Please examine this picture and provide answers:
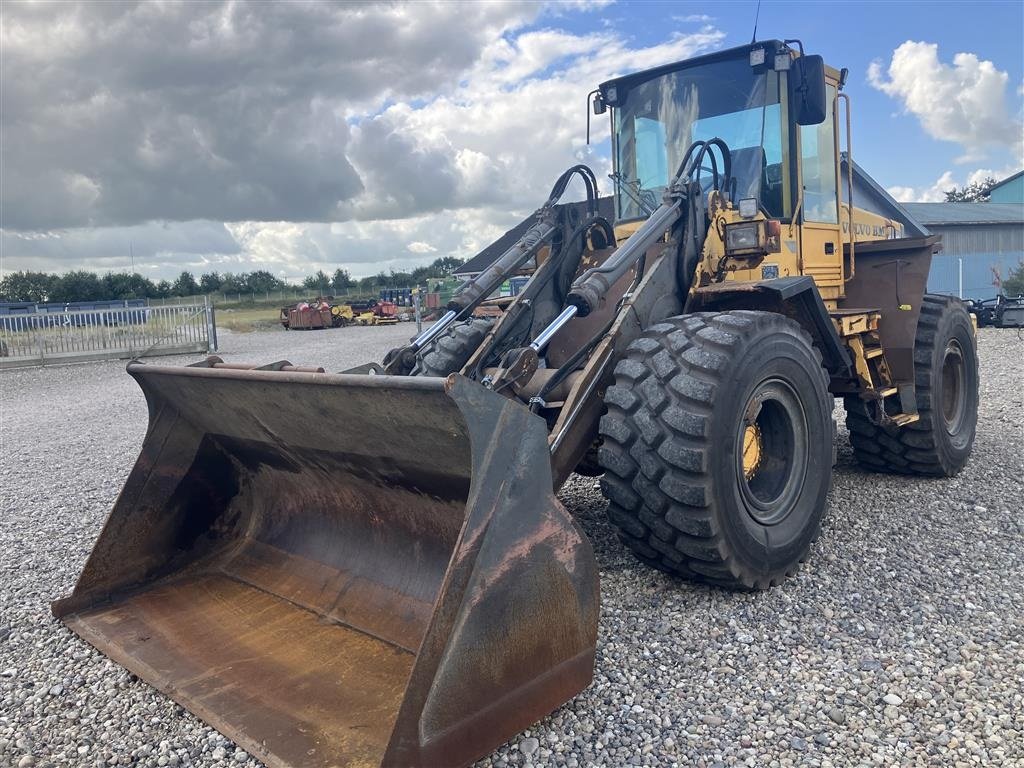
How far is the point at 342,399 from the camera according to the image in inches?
122

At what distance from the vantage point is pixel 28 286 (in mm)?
64688

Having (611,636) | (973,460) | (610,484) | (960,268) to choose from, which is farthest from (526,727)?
(960,268)

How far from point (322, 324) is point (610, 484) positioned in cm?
3289

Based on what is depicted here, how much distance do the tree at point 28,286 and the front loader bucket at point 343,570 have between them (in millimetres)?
65873

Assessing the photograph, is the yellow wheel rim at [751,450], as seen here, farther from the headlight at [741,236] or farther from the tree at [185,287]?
the tree at [185,287]

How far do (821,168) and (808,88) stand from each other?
89 centimetres

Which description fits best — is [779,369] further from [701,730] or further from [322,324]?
[322,324]

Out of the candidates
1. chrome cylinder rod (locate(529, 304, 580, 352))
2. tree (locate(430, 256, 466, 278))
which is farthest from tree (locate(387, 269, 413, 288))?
chrome cylinder rod (locate(529, 304, 580, 352))

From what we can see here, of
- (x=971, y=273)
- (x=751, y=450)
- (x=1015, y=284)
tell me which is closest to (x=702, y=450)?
(x=751, y=450)

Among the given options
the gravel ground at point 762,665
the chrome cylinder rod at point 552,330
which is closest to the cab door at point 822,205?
the gravel ground at point 762,665

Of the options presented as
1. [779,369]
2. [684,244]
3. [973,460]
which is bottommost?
[973,460]

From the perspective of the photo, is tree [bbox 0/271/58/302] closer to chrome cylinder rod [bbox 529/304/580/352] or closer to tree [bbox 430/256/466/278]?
tree [bbox 430/256/466/278]

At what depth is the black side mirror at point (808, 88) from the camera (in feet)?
15.5

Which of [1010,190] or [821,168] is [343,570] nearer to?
[821,168]
